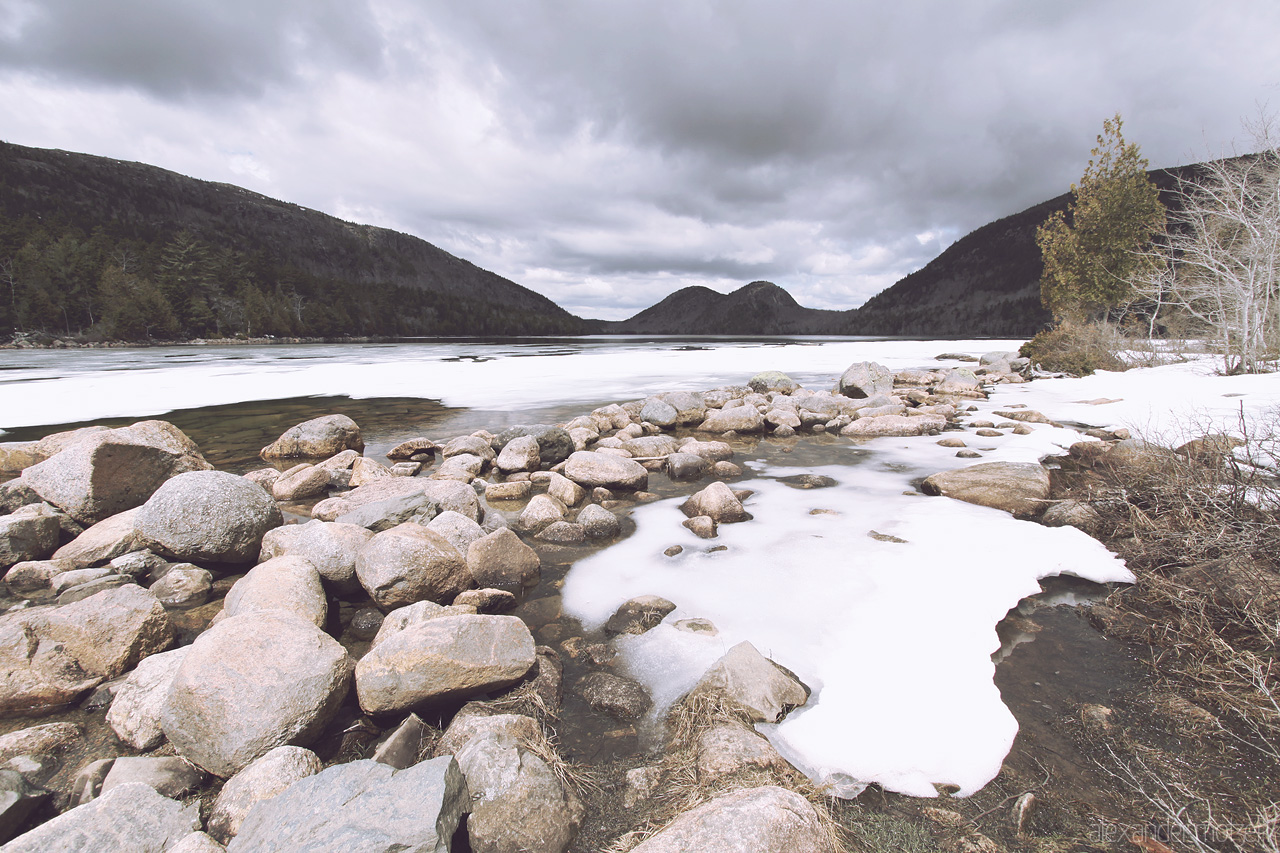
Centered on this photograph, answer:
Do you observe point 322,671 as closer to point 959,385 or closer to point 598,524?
point 598,524

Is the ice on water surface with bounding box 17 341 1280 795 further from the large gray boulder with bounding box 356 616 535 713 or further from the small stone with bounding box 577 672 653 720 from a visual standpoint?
the large gray boulder with bounding box 356 616 535 713

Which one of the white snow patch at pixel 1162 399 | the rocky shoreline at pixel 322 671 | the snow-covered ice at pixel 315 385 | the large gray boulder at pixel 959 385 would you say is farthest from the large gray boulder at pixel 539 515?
the large gray boulder at pixel 959 385

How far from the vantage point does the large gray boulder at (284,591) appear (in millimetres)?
3350

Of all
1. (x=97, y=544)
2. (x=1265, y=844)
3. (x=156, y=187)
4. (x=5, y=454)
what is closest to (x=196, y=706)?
(x=97, y=544)

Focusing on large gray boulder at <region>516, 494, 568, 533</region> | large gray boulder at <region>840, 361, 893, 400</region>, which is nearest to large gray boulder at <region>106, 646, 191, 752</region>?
large gray boulder at <region>516, 494, 568, 533</region>

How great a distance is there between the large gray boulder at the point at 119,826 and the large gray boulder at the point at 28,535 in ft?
13.4

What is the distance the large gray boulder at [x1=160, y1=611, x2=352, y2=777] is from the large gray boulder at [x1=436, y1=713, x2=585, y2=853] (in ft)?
2.83

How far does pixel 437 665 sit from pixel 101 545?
162 inches

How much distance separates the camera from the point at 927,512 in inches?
212

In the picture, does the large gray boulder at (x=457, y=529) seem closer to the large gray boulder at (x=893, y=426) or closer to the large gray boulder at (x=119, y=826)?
the large gray boulder at (x=119, y=826)

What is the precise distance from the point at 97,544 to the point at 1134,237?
103 feet

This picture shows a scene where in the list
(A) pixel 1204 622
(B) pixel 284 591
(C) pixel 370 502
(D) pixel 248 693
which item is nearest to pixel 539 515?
(C) pixel 370 502

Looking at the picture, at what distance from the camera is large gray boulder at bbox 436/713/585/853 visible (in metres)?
2.00

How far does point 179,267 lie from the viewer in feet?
236
